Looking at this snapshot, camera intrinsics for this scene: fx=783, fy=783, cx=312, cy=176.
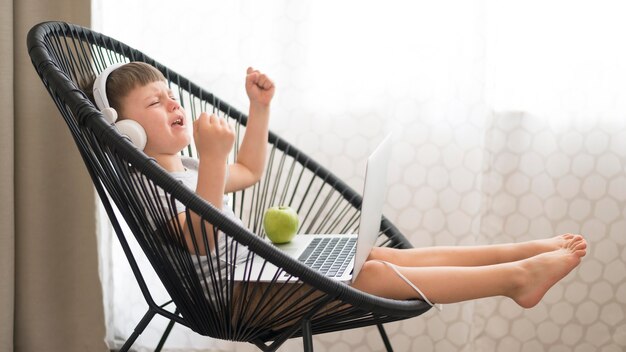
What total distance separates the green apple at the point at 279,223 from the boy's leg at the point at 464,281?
266mm

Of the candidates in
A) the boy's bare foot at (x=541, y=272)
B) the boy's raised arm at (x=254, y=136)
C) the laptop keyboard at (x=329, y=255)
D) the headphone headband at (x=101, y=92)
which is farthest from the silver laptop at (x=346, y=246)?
the headphone headband at (x=101, y=92)

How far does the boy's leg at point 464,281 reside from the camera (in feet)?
4.50

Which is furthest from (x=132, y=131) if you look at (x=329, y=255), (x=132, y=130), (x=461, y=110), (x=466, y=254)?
(x=461, y=110)

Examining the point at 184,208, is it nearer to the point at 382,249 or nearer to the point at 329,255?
the point at 329,255

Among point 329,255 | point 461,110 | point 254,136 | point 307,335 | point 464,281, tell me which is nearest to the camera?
point 307,335

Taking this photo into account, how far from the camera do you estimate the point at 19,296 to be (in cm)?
208

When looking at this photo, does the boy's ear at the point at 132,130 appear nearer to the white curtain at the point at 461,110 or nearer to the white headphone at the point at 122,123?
the white headphone at the point at 122,123

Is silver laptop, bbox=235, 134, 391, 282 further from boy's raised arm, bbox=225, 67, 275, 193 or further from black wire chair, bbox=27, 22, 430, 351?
boy's raised arm, bbox=225, 67, 275, 193

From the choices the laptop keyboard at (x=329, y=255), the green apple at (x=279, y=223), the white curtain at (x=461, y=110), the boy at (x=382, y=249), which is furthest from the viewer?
the white curtain at (x=461, y=110)

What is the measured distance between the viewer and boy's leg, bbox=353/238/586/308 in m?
1.37

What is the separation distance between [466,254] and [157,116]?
0.66 meters

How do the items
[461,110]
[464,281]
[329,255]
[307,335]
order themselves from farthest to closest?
1. [461,110]
2. [329,255]
3. [464,281]
4. [307,335]

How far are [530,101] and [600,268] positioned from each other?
0.46 m

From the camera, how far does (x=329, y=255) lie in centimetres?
154
